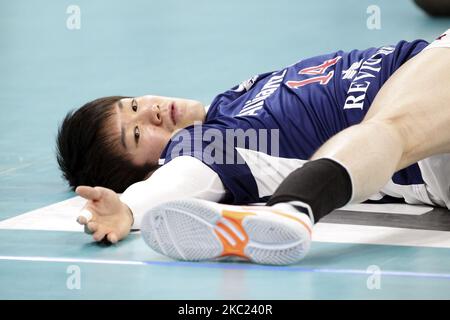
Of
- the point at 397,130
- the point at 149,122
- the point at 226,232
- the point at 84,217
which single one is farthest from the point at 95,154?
the point at 397,130

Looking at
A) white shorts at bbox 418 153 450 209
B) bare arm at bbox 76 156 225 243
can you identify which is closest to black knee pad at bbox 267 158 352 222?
bare arm at bbox 76 156 225 243

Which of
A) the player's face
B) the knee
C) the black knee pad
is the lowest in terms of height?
the player's face

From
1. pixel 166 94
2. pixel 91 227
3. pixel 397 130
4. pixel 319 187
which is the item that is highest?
pixel 397 130

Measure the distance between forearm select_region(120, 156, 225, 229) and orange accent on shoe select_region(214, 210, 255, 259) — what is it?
52 centimetres

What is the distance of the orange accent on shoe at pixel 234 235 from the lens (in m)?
2.80

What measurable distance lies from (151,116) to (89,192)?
1.06 metres

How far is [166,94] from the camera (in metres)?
6.07

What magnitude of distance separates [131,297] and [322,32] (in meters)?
5.47

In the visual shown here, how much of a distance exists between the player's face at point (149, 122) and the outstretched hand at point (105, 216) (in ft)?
2.43

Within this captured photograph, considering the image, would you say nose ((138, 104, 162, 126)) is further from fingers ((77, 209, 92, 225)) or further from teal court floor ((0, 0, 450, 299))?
fingers ((77, 209, 92, 225))

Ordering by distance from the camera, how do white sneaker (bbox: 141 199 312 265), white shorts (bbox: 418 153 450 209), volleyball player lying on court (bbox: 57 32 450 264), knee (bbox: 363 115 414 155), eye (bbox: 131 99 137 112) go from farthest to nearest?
eye (bbox: 131 99 137 112)
white shorts (bbox: 418 153 450 209)
knee (bbox: 363 115 414 155)
volleyball player lying on court (bbox: 57 32 450 264)
white sneaker (bbox: 141 199 312 265)

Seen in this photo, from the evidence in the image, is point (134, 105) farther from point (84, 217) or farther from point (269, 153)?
point (84, 217)

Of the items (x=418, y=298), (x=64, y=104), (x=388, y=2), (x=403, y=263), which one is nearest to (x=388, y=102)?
(x=403, y=263)

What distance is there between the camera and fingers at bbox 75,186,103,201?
126 inches
